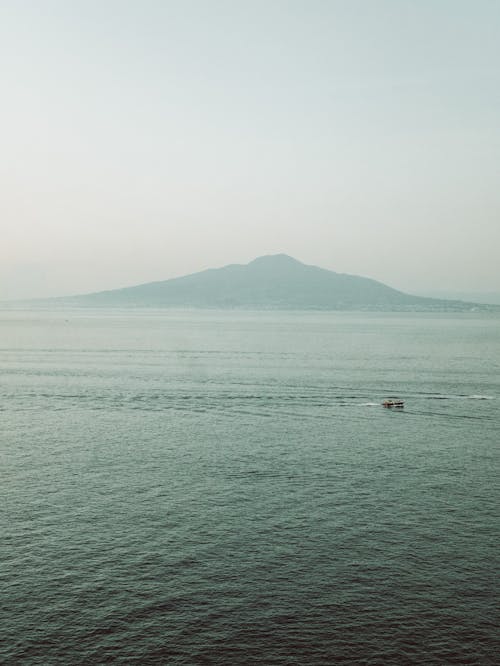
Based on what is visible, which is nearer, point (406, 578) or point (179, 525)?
point (406, 578)

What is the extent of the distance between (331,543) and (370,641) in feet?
47.8

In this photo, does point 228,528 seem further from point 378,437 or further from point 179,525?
point 378,437

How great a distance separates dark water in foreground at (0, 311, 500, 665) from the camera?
138 feet

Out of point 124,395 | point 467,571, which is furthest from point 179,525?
point 124,395

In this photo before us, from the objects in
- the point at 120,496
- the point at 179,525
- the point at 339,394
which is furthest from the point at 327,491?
the point at 339,394

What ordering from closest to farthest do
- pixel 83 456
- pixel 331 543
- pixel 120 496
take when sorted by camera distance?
pixel 331 543
pixel 120 496
pixel 83 456

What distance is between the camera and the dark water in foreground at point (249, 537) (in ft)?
138

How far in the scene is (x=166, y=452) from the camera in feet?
286

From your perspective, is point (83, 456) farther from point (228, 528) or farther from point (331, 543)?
point (331, 543)

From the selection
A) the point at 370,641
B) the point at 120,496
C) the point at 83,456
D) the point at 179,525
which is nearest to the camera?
the point at 370,641

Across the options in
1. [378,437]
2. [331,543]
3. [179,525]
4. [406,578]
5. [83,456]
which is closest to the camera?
[406,578]

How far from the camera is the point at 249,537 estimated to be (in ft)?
188

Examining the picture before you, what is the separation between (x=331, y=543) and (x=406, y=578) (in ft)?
27.4

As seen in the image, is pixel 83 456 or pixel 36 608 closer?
pixel 36 608
